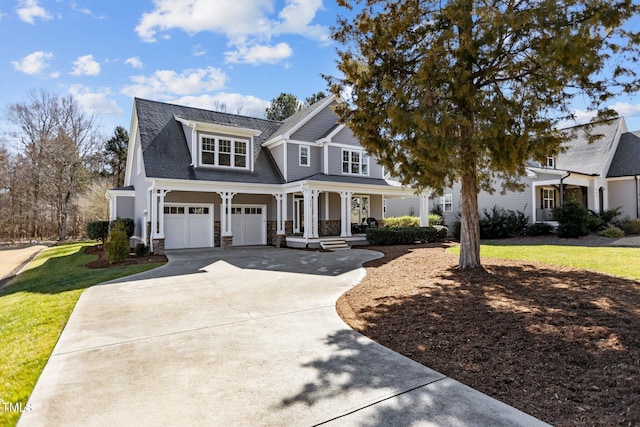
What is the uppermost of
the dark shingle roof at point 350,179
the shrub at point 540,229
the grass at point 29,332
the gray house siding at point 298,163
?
the gray house siding at point 298,163

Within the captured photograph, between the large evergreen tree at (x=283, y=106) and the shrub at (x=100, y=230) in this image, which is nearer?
the shrub at (x=100, y=230)

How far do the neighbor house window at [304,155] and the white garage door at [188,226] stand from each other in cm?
559

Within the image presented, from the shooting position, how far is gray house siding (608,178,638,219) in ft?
69.3

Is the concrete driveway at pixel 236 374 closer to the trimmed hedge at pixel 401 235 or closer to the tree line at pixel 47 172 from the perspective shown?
the trimmed hedge at pixel 401 235

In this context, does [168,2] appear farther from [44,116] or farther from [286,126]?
[44,116]

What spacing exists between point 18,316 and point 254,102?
128ft

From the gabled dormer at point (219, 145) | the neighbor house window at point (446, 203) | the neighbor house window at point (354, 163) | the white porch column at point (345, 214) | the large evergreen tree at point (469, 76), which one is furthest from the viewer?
the neighbor house window at point (446, 203)

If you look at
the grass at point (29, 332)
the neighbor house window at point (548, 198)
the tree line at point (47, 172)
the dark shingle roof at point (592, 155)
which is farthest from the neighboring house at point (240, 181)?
the tree line at point (47, 172)

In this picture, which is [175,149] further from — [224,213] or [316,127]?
[316,127]

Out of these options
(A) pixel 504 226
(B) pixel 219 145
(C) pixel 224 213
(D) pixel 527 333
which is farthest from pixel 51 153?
(D) pixel 527 333

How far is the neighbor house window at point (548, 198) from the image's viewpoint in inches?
860

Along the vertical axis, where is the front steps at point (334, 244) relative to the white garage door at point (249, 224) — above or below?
below

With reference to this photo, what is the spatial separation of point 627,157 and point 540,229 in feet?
31.2

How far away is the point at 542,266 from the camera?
9.24 meters
